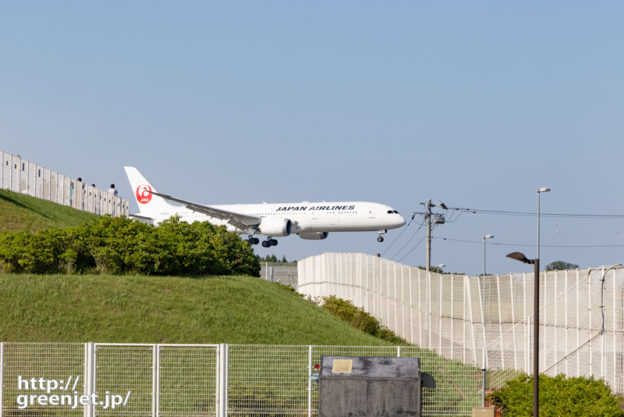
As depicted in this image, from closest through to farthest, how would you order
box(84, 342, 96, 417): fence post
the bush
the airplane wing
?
the bush → box(84, 342, 96, 417): fence post → the airplane wing

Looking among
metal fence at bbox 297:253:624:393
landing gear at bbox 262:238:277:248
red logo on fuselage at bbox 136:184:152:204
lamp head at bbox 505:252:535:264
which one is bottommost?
metal fence at bbox 297:253:624:393

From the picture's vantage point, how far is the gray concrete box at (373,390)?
1852 centimetres

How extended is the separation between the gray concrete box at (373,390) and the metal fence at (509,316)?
4997mm

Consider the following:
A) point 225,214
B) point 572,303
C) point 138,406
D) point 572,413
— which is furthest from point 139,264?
point 225,214

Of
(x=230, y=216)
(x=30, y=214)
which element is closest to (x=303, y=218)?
(x=230, y=216)

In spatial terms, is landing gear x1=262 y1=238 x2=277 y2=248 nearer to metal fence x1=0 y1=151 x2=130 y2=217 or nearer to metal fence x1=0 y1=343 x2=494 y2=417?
metal fence x1=0 y1=151 x2=130 y2=217

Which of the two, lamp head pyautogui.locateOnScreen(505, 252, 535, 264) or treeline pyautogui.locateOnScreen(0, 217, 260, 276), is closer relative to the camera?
lamp head pyautogui.locateOnScreen(505, 252, 535, 264)

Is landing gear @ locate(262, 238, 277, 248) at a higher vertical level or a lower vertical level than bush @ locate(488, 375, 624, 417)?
higher

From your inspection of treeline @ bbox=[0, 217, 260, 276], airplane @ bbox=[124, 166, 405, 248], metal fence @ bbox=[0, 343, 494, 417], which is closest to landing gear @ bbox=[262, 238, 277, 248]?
airplane @ bbox=[124, 166, 405, 248]

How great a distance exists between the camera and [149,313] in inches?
1228

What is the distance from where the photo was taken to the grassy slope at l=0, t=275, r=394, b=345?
1168 inches

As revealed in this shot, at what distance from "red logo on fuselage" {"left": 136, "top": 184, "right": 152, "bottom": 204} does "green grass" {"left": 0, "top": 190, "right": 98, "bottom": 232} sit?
29217 millimetres

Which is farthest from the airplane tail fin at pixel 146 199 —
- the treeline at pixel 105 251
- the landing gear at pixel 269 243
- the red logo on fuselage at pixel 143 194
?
the treeline at pixel 105 251

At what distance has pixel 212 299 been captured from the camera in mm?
33469
